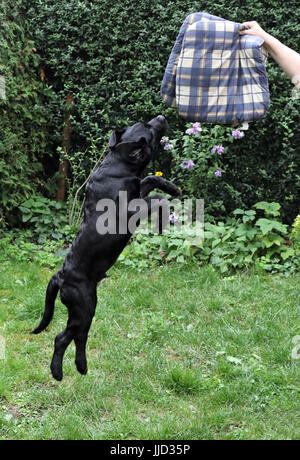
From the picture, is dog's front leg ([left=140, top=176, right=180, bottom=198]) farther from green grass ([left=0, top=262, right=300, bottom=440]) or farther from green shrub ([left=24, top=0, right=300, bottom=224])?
green shrub ([left=24, top=0, right=300, bottom=224])

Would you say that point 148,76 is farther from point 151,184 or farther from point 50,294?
point 50,294

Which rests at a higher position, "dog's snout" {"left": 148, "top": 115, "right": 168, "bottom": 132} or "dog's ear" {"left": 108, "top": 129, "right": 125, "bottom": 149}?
"dog's snout" {"left": 148, "top": 115, "right": 168, "bottom": 132}

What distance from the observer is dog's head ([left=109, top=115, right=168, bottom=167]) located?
7.32ft

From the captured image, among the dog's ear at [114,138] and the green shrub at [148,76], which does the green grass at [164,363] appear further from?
the dog's ear at [114,138]

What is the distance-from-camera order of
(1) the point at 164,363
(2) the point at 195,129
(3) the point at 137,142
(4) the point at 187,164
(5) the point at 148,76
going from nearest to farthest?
(3) the point at 137,142, (1) the point at 164,363, (2) the point at 195,129, (4) the point at 187,164, (5) the point at 148,76

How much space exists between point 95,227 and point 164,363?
163 centimetres

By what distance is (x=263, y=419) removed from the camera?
10.0 ft

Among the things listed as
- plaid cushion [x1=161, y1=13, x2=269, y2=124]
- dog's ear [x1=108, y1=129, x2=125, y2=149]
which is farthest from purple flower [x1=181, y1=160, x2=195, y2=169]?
dog's ear [x1=108, y1=129, x2=125, y2=149]

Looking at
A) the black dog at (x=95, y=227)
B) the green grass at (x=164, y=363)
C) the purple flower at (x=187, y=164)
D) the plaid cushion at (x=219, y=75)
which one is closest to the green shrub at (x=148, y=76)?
the purple flower at (x=187, y=164)

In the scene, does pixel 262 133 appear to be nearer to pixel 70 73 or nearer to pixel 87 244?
pixel 70 73

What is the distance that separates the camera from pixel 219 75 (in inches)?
99.3

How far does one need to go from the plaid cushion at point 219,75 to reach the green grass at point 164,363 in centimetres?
167

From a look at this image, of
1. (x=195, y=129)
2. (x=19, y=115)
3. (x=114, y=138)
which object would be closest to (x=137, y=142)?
(x=114, y=138)
